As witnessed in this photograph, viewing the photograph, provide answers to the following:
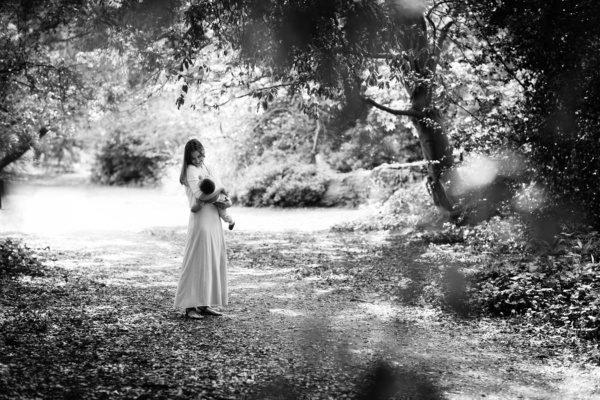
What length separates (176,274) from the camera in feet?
34.8

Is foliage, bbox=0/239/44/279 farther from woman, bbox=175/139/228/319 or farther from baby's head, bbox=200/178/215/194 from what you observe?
baby's head, bbox=200/178/215/194

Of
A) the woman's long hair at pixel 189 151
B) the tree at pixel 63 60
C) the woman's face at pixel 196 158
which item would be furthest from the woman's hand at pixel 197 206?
the tree at pixel 63 60

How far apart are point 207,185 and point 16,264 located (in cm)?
459

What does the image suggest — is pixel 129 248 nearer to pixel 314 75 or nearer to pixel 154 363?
→ pixel 314 75

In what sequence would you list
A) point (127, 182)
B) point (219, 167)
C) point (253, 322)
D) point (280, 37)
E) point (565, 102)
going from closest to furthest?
1. point (253, 322)
2. point (280, 37)
3. point (565, 102)
4. point (219, 167)
5. point (127, 182)

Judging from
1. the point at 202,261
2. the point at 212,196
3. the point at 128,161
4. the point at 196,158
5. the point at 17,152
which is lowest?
the point at 202,261

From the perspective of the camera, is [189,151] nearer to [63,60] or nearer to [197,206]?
[197,206]

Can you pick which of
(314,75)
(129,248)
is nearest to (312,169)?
(129,248)

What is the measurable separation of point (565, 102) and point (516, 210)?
2.95m

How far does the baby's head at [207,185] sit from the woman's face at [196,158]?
393mm

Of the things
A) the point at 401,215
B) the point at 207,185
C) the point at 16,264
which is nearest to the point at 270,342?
the point at 207,185

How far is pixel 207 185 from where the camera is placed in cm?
712

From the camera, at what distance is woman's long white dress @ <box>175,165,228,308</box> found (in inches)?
282

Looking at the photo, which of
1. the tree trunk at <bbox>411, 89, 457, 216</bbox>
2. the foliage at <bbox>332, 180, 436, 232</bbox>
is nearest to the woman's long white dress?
the tree trunk at <bbox>411, 89, 457, 216</bbox>
